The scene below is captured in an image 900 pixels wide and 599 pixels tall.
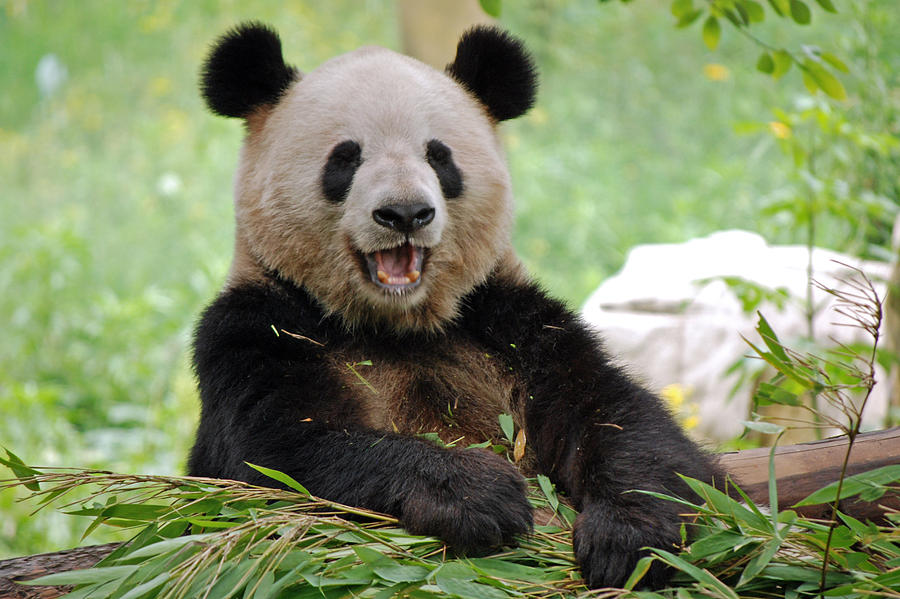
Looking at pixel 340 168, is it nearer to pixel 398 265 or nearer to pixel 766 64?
pixel 398 265

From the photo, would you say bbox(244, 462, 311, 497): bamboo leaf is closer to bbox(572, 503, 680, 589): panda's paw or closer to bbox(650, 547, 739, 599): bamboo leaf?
bbox(572, 503, 680, 589): panda's paw

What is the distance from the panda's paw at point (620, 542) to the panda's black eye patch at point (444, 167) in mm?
1171

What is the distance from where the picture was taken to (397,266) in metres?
2.87

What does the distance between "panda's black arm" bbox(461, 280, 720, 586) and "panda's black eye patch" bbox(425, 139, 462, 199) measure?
35cm

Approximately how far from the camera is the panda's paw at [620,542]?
6.93ft

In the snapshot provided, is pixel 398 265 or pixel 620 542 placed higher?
pixel 398 265

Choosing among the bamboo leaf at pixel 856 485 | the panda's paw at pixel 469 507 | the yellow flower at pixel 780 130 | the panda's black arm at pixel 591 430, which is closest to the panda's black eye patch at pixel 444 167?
the panda's black arm at pixel 591 430

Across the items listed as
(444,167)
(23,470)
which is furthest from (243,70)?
(23,470)

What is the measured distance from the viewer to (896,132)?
17.7ft

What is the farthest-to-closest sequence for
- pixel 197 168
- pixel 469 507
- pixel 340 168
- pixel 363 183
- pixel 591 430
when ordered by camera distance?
pixel 197 168
pixel 340 168
pixel 363 183
pixel 591 430
pixel 469 507

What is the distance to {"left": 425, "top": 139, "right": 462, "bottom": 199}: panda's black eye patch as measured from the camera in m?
2.93

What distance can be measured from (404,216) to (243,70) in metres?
0.88

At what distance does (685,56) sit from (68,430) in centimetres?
849

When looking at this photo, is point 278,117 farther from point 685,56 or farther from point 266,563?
point 685,56
